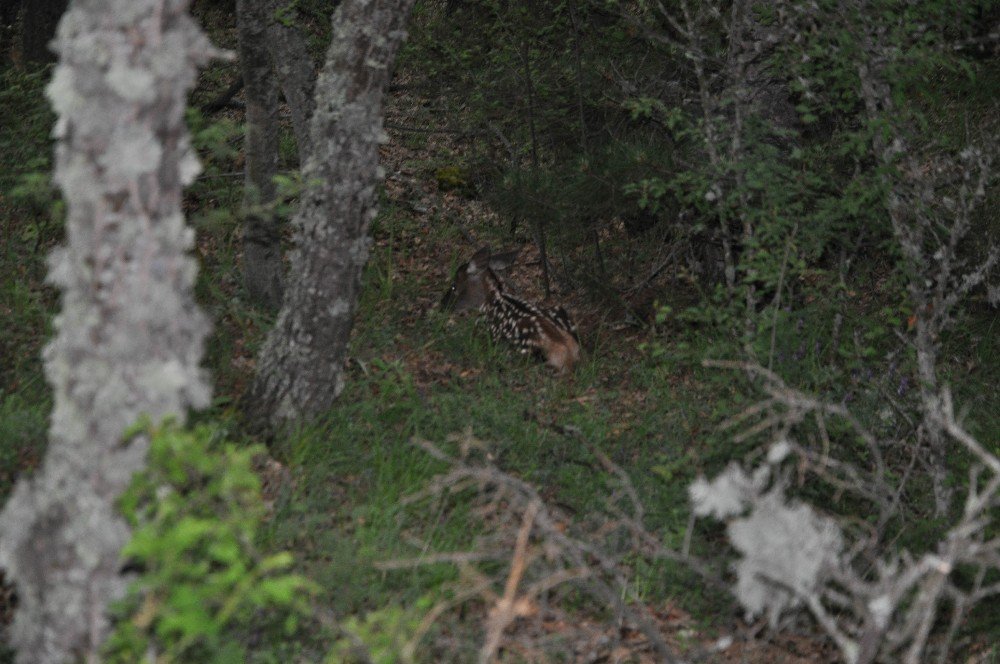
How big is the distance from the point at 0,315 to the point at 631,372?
4.39 meters

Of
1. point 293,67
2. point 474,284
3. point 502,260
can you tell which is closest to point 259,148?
point 293,67

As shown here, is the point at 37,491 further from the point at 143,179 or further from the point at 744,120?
the point at 744,120

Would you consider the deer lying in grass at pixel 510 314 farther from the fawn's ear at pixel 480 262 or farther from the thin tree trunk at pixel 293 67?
the thin tree trunk at pixel 293 67

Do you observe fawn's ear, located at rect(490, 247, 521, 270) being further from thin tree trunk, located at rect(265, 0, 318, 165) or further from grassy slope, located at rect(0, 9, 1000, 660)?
thin tree trunk, located at rect(265, 0, 318, 165)

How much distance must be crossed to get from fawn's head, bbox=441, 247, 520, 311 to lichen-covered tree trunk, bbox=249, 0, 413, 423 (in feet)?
9.82

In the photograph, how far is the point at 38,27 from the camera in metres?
10.6

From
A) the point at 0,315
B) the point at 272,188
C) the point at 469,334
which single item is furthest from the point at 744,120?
the point at 0,315

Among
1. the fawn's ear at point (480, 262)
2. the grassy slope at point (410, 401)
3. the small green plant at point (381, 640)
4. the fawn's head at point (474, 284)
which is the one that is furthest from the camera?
the fawn's ear at point (480, 262)

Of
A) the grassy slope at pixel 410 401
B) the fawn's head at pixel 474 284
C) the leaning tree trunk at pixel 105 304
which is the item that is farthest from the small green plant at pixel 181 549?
the fawn's head at pixel 474 284

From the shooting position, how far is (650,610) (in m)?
5.37

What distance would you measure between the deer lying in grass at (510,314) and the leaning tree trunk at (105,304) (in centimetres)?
484

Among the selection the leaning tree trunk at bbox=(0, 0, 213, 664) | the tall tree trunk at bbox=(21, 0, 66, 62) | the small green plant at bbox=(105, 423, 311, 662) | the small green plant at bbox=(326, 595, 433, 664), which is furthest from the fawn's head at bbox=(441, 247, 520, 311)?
the leaning tree trunk at bbox=(0, 0, 213, 664)

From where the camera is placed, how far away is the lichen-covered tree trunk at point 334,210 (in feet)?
19.2

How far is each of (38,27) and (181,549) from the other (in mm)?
9089
